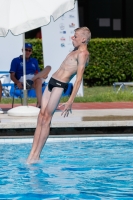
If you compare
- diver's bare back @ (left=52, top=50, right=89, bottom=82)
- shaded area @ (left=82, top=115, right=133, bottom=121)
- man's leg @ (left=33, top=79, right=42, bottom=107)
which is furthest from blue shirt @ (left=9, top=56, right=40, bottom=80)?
diver's bare back @ (left=52, top=50, right=89, bottom=82)

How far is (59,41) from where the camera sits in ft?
50.1

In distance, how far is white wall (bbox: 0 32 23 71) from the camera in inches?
598

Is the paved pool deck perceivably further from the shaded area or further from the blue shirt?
the blue shirt

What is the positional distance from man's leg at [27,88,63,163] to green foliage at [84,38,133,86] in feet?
37.5

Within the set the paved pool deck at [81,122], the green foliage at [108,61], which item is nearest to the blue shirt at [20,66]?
the paved pool deck at [81,122]

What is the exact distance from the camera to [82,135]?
373 inches

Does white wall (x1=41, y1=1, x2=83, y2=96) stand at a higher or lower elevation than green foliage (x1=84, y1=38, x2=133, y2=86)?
higher

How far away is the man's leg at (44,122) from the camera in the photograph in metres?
7.53

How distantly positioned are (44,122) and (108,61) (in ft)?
38.7

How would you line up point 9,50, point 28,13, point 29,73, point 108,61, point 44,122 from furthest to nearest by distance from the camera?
point 108,61
point 9,50
point 29,73
point 28,13
point 44,122

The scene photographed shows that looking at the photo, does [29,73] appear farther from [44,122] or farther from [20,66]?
[44,122]

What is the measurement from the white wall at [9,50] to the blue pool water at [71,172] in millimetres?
6239

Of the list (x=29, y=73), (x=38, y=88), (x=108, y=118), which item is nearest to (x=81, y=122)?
(x=108, y=118)

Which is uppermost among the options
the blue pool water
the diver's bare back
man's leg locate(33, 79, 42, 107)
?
the diver's bare back
